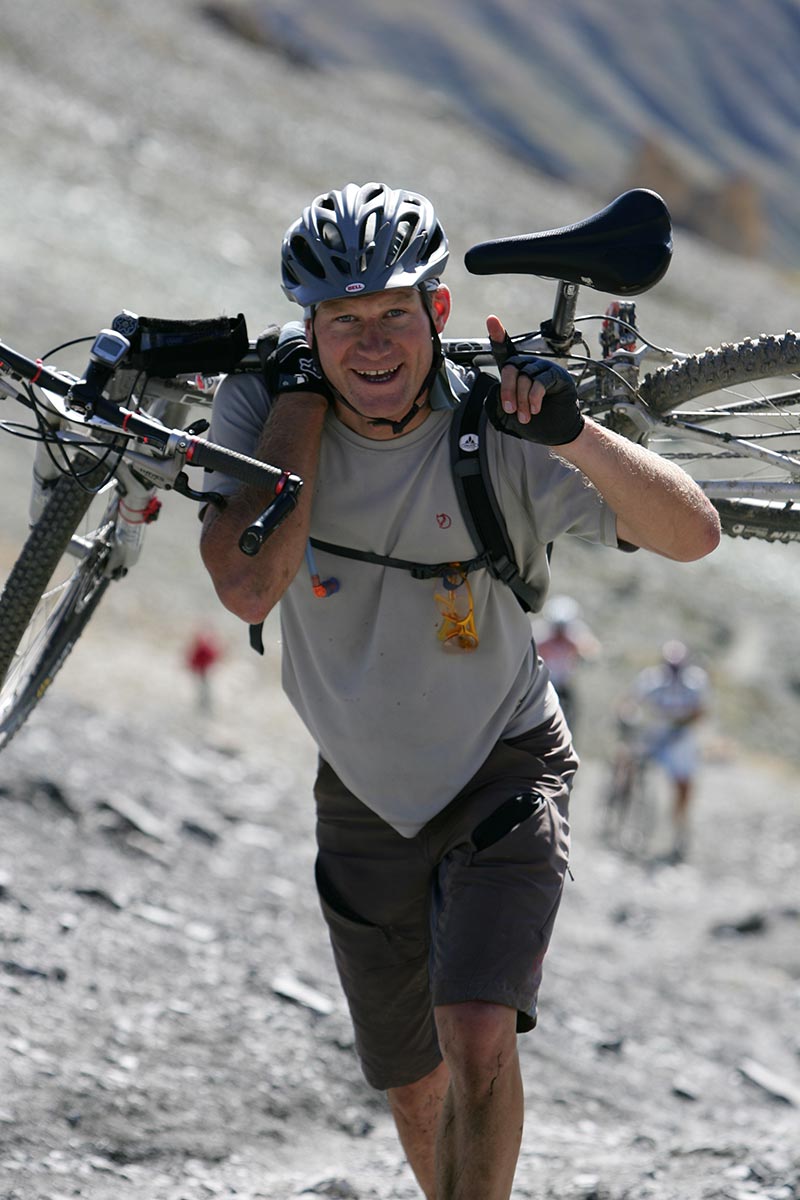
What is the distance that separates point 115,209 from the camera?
181ft

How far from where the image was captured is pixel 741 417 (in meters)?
5.31

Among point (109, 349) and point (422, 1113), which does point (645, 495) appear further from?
point (422, 1113)

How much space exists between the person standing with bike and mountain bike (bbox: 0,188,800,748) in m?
0.24

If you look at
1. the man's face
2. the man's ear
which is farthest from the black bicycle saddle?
the man's face

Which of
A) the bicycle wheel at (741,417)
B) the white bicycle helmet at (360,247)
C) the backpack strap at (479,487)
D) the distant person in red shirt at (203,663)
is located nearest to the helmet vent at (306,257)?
the white bicycle helmet at (360,247)

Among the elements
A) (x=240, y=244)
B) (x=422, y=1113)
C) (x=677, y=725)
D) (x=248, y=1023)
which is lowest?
(x=248, y=1023)

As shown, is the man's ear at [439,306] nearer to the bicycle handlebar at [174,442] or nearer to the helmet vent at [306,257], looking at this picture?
the helmet vent at [306,257]

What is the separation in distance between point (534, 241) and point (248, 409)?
3.13ft

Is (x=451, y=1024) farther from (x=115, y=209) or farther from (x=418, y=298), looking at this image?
(x=115, y=209)

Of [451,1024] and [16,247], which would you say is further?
[16,247]

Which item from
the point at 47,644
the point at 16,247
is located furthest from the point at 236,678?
the point at 16,247

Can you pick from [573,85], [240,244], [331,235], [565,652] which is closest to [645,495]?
[331,235]

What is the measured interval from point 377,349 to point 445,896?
1574mm

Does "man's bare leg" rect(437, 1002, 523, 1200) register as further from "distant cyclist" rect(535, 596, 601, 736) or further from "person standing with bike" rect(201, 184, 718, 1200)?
"distant cyclist" rect(535, 596, 601, 736)
